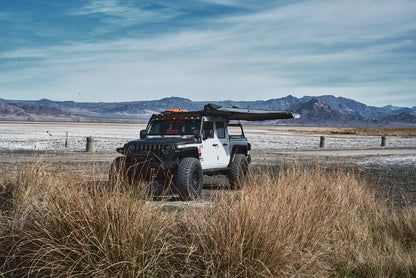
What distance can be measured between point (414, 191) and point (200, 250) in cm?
883

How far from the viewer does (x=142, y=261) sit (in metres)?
4.54

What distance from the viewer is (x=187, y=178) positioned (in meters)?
9.02

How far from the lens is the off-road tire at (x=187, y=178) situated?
899 cm

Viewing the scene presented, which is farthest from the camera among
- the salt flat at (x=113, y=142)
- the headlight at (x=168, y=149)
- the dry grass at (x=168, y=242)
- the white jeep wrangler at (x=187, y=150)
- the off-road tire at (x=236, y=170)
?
the salt flat at (x=113, y=142)

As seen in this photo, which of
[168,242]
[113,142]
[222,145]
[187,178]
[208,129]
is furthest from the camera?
[113,142]

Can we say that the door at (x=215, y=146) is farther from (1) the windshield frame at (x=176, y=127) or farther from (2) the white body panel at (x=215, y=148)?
(1) the windshield frame at (x=176, y=127)

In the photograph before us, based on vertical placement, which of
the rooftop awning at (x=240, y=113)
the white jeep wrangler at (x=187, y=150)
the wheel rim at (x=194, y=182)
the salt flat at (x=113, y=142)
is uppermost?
the rooftop awning at (x=240, y=113)

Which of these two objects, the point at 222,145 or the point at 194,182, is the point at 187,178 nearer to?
the point at 194,182

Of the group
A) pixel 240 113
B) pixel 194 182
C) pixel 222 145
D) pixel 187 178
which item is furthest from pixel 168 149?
pixel 240 113

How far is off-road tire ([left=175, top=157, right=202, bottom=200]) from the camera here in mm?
8992

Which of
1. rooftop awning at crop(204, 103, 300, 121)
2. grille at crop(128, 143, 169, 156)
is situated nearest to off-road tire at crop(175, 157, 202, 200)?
grille at crop(128, 143, 169, 156)

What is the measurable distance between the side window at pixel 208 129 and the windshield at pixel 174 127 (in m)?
0.26

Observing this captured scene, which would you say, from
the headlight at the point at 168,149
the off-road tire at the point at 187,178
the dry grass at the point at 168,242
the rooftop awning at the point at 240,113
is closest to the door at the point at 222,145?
the rooftop awning at the point at 240,113

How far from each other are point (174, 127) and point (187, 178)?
6.02ft
